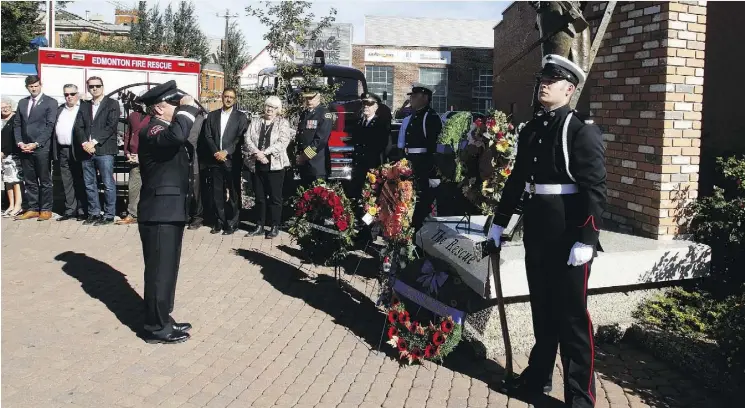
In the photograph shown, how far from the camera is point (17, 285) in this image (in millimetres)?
7105

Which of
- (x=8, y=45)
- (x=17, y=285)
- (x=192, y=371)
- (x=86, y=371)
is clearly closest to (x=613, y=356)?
(x=192, y=371)

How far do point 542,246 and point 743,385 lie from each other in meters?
1.52

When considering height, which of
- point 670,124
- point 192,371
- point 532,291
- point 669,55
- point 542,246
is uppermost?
point 669,55

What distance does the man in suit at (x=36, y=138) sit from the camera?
33.7ft

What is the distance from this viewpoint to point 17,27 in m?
27.9

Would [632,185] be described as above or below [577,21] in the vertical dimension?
below

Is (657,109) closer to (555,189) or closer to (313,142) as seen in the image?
(555,189)

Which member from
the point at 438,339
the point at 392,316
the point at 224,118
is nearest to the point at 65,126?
the point at 224,118

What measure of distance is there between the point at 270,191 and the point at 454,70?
37.7 meters

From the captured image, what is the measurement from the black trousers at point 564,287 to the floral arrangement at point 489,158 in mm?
1296

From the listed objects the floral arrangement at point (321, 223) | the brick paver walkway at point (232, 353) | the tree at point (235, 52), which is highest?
the tree at point (235, 52)

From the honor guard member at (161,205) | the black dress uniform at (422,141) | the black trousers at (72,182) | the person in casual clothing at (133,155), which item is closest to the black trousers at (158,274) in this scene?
the honor guard member at (161,205)

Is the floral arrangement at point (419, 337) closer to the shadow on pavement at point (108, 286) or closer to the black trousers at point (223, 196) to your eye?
the shadow on pavement at point (108, 286)

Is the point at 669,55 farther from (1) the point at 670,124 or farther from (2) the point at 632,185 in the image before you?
(2) the point at 632,185
